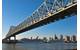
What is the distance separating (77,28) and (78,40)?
0.09 m

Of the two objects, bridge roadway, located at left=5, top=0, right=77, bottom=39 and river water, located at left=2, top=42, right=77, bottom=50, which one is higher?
bridge roadway, located at left=5, top=0, right=77, bottom=39

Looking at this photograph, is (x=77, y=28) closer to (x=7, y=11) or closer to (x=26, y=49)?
(x=26, y=49)

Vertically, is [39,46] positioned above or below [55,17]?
below

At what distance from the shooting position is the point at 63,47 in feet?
4.64

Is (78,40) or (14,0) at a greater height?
(14,0)

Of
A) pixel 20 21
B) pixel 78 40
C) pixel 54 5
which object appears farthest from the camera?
pixel 20 21

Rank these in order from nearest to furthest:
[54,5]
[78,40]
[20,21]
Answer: [78,40] < [54,5] < [20,21]

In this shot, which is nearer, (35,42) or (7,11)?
(35,42)

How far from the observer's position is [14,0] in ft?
5.27

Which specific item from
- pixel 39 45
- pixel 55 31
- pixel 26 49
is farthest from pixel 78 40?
pixel 26 49

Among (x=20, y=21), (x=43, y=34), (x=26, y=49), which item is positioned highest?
(x=20, y=21)

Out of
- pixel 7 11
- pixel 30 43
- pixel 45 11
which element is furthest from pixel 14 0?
pixel 30 43

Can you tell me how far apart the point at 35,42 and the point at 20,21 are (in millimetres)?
228

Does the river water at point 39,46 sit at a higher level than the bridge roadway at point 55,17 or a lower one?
lower
